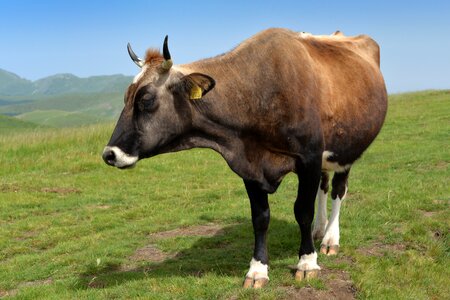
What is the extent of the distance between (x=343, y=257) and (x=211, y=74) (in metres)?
3.09

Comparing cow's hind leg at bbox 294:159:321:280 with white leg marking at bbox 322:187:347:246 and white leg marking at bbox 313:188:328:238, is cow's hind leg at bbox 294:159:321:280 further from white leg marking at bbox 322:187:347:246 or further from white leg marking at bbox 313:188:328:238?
white leg marking at bbox 313:188:328:238

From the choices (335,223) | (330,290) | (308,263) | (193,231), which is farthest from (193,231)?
(330,290)

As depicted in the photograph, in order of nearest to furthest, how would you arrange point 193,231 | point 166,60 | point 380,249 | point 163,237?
point 166,60 → point 380,249 → point 163,237 → point 193,231

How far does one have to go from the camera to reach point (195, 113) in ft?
17.9

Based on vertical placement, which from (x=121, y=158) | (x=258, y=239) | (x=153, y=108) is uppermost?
(x=153, y=108)

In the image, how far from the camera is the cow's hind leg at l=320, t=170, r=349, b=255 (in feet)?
23.3

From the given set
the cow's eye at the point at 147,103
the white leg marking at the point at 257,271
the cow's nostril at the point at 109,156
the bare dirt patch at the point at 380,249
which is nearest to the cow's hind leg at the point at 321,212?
the bare dirt patch at the point at 380,249

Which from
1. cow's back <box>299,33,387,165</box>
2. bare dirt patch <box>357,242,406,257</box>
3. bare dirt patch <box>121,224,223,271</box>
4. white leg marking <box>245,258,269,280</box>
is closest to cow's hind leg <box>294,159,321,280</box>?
white leg marking <box>245,258,269,280</box>

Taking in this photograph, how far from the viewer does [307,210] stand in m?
6.05

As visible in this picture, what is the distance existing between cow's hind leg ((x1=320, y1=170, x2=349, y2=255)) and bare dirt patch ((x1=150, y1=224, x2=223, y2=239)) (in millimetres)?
2114

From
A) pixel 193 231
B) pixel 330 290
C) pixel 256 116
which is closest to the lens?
pixel 256 116

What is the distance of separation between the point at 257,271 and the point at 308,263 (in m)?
0.61

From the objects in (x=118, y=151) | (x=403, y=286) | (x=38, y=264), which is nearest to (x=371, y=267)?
(x=403, y=286)

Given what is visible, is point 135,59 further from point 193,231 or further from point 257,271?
point 193,231
